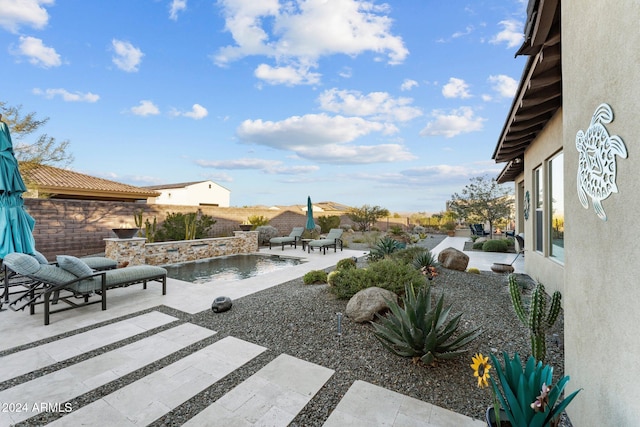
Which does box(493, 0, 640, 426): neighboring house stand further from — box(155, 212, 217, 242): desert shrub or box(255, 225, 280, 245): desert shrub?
box(255, 225, 280, 245): desert shrub

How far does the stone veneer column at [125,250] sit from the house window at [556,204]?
10475 mm

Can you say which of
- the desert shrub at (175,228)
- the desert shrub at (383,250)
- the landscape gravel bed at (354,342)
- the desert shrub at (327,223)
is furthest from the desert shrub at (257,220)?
the landscape gravel bed at (354,342)

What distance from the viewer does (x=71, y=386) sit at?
264cm

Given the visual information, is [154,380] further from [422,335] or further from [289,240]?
[289,240]

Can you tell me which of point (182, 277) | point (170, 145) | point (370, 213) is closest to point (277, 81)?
point (170, 145)

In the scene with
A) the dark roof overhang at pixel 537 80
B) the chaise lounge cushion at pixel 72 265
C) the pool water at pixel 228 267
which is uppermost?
the dark roof overhang at pixel 537 80

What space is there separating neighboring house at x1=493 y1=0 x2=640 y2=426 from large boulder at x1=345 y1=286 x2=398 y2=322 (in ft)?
7.33

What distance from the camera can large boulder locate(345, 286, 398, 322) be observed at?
4.09 meters

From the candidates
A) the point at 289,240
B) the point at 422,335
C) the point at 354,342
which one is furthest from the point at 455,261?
the point at 289,240

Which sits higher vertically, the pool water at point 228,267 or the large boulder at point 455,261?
the large boulder at point 455,261

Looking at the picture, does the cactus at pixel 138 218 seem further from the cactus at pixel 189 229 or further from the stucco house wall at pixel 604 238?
the stucco house wall at pixel 604 238

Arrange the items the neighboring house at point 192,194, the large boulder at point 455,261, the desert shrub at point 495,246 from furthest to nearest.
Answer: the neighboring house at point 192,194 < the desert shrub at point 495,246 < the large boulder at point 455,261

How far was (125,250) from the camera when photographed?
804cm

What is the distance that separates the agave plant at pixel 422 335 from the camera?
287 centimetres
